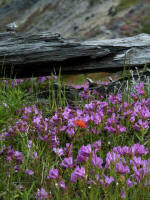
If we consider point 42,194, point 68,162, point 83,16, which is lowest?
point 42,194

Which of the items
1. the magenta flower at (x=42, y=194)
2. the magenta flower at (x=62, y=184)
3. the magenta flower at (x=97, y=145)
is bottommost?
the magenta flower at (x=42, y=194)

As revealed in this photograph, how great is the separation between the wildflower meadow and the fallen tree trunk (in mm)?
1346

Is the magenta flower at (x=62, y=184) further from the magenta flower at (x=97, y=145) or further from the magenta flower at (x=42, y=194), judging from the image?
the magenta flower at (x=97, y=145)

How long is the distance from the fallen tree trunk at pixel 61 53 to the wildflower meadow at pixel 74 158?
1.35m

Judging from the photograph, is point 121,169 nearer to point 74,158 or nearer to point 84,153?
point 84,153

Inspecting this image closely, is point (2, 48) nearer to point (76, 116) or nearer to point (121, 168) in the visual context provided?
point (76, 116)

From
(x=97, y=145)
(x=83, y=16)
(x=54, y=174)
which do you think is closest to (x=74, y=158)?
(x=97, y=145)

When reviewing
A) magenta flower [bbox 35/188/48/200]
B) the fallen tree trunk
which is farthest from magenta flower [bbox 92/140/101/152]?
the fallen tree trunk

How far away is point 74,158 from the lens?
2869 millimetres

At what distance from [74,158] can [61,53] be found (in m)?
2.54

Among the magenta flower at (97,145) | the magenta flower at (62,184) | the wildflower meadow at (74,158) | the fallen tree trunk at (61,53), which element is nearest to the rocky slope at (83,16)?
the fallen tree trunk at (61,53)

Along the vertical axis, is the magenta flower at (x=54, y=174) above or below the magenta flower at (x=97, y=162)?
below

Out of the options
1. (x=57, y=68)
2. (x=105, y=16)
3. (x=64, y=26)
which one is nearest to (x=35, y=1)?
(x=64, y=26)

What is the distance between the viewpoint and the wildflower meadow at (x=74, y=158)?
2.16 metres
